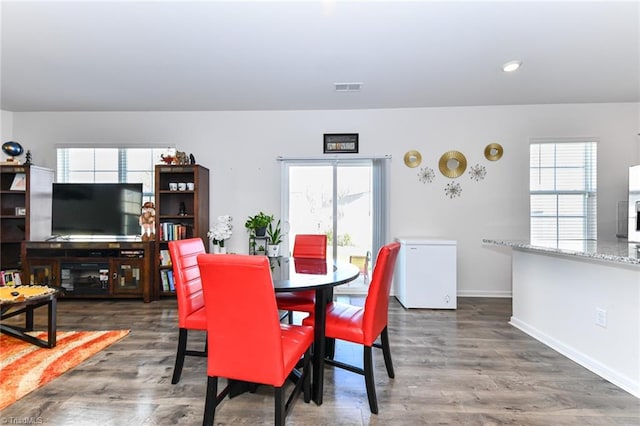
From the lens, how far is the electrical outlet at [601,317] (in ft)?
6.74

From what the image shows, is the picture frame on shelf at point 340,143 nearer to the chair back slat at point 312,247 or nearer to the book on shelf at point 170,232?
the chair back slat at point 312,247

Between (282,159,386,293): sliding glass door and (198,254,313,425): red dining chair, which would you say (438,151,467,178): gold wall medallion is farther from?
(198,254,313,425): red dining chair

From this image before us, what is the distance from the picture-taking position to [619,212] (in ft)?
12.3

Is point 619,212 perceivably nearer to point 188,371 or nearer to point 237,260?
point 237,260

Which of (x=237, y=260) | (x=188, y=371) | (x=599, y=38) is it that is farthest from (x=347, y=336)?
(x=599, y=38)

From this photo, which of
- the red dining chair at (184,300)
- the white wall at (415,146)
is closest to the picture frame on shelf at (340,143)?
the white wall at (415,146)

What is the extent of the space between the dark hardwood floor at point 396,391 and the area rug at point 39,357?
0.33 ft

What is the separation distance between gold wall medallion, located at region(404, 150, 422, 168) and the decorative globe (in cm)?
520

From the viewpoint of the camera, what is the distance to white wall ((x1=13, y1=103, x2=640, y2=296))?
153 inches

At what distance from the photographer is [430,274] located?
135 inches

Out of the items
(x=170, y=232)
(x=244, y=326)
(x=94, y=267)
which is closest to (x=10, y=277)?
(x=94, y=267)

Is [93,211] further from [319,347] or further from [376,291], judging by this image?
[376,291]

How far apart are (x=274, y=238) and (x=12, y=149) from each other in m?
3.63

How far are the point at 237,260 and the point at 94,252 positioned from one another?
3.48 metres
